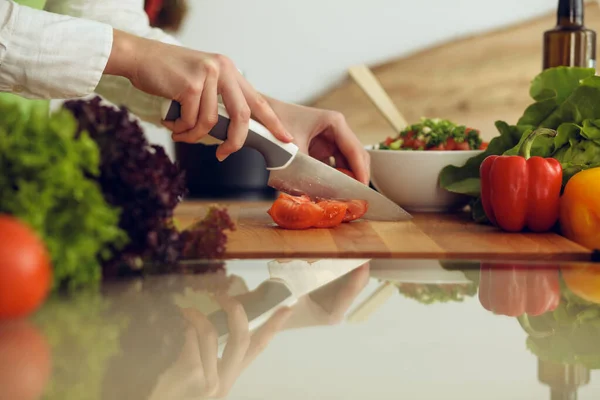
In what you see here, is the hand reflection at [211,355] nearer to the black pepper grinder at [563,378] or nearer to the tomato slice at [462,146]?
the black pepper grinder at [563,378]

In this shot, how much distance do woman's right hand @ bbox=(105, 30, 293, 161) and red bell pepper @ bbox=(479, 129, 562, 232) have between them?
1.41 ft

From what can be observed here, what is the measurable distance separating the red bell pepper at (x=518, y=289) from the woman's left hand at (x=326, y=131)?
49 cm

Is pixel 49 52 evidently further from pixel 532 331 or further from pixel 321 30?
pixel 321 30

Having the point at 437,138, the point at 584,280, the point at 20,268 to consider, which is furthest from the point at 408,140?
the point at 20,268

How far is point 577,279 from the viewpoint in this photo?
0.96 meters

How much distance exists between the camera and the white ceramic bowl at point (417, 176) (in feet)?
5.12

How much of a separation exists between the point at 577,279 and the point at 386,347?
407mm

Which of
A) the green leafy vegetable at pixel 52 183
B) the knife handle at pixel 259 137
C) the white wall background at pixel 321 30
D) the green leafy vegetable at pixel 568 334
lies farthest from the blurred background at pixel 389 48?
the green leafy vegetable at pixel 52 183

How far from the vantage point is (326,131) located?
153 centimetres

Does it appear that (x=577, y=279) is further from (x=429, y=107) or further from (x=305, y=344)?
(x=429, y=107)

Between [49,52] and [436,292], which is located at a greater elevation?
[49,52]

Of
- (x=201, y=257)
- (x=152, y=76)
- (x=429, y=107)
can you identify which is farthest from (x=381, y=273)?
(x=429, y=107)

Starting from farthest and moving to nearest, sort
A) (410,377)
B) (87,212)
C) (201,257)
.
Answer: (201,257), (87,212), (410,377)

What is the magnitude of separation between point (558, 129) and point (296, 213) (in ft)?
1.53
